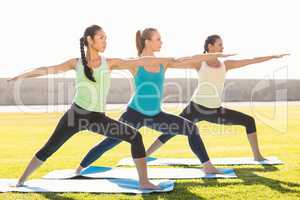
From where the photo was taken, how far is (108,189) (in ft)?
18.4

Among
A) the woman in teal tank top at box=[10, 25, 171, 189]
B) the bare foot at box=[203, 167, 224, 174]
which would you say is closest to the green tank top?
the woman in teal tank top at box=[10, 25, 171, 189]

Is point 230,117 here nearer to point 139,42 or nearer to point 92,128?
point 139,42

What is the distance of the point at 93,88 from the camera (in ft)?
18.2

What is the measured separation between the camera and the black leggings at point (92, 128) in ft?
17.9

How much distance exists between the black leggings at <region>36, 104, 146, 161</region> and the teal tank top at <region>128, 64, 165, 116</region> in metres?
0.74

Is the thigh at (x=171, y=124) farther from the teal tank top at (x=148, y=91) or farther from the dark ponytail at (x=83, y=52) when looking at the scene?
the dark ponytail at (x=83, y=52)

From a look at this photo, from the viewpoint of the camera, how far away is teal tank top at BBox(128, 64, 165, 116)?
6.19m

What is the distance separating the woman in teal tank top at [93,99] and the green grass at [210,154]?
568 mm

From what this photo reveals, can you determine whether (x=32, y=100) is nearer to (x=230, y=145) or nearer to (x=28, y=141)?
(x=28, y=141)

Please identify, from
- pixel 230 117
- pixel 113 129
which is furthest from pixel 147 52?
pixel 230 117

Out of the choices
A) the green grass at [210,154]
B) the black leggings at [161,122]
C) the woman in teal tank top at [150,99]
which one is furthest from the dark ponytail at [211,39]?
the green grass at [210,154]

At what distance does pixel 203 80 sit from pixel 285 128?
305 inches

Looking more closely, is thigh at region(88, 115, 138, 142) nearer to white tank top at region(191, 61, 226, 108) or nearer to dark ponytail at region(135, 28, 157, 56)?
dark ponytail at region(135, 28, 157, 56)

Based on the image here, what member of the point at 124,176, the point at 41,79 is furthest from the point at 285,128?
the point at 41,79
